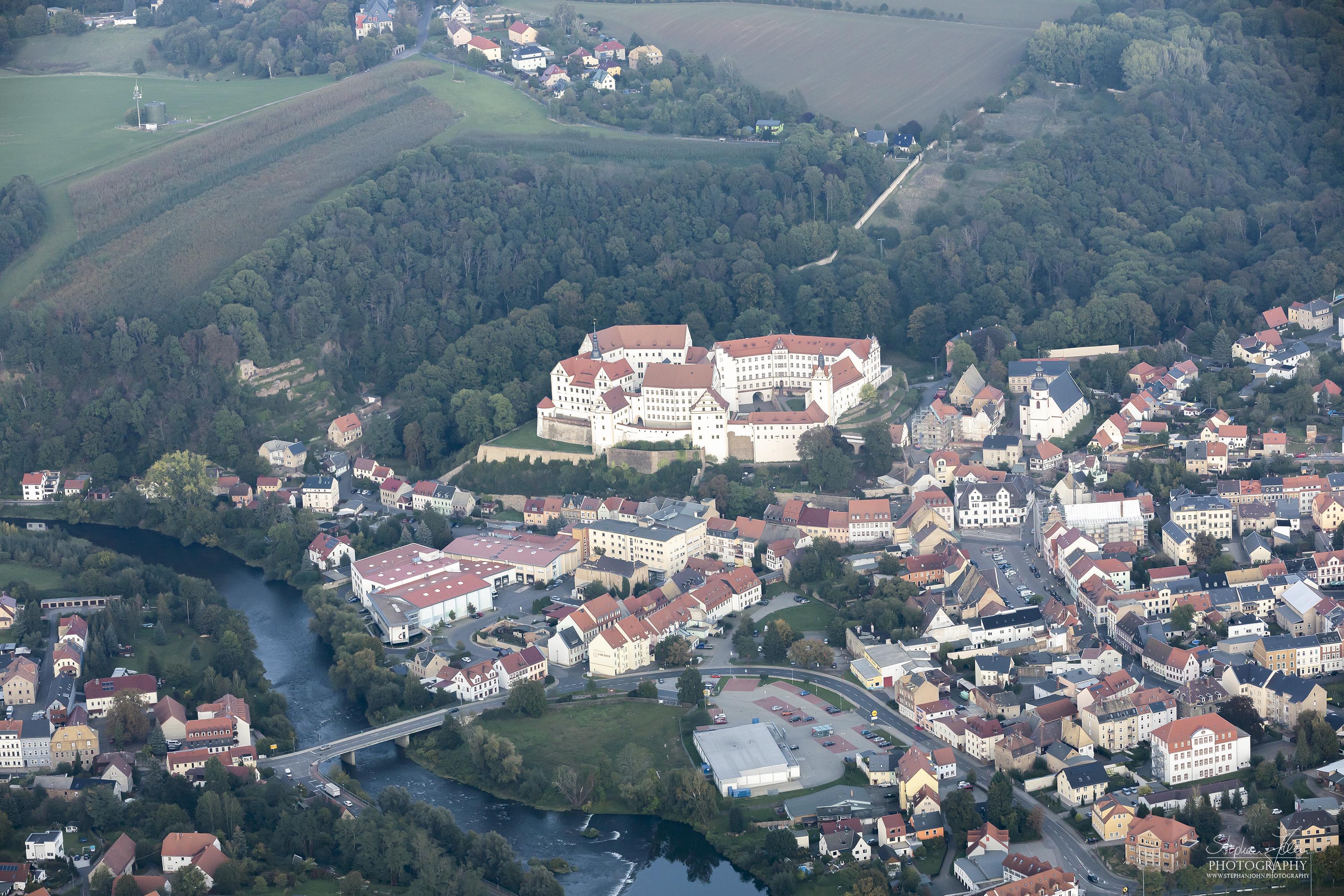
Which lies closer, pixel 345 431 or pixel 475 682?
pixel 475 682

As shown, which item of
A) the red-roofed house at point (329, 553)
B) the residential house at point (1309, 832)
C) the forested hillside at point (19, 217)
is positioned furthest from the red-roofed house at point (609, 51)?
the residential house at point (1309, 832)

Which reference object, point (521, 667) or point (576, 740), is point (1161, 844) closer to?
point (576, 740)

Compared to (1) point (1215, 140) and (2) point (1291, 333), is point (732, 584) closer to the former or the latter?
(2) point (1291, 333)

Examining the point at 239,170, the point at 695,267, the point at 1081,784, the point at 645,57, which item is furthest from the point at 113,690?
the point at 645,57

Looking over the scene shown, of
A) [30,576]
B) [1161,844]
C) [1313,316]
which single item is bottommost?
[30,576]

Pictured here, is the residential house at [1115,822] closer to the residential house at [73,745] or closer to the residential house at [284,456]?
the residential house at [73,745]

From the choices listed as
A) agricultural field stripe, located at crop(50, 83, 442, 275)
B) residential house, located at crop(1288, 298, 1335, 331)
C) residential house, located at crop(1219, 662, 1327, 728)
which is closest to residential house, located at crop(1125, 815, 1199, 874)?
residential house, located at crop(1219, 662, 1327, 728)

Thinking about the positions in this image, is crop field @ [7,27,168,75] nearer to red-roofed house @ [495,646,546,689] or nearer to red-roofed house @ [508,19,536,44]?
red-roofed house @ [508,19,536,44]

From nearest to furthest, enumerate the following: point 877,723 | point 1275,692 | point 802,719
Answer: point 1275,692
point 877,723
point 802,719
